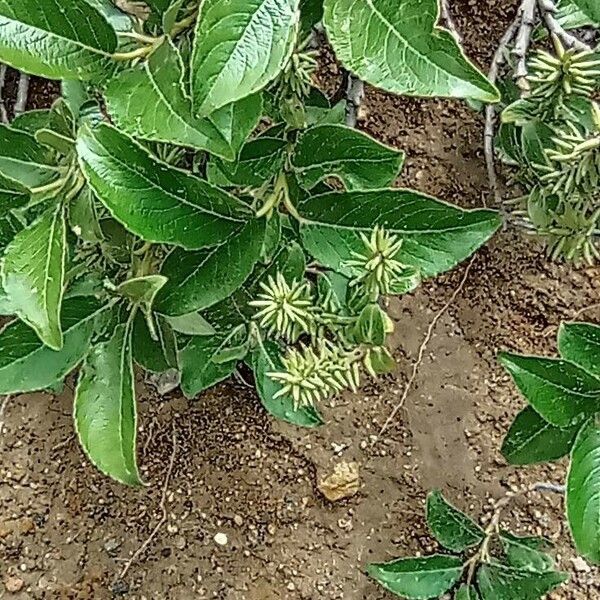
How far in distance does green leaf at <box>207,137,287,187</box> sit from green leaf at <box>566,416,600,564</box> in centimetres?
31

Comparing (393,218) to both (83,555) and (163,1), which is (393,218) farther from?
(83,555)

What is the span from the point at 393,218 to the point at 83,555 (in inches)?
27.4

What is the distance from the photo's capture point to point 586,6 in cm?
67

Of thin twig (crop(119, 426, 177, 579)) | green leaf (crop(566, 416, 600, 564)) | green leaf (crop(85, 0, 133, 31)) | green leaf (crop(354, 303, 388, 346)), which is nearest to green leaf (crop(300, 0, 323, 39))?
green leaf (crop(85, 0, 133, 31))

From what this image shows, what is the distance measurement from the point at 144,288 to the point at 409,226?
7.9 inches

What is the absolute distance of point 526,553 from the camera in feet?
3.60

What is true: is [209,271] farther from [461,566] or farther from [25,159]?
[461,566]

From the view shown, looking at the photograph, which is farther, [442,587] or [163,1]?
[442,587]

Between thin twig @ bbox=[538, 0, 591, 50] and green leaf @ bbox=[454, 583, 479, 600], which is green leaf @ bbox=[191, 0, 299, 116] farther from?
green leaf @ bbox=[454, 583, 479, 600]

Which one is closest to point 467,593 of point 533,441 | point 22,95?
point 533,441

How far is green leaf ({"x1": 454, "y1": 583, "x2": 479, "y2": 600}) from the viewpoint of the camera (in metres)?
1.10

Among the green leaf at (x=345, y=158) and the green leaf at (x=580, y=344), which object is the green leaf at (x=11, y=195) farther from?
the green leaf at (x=580, y=344)

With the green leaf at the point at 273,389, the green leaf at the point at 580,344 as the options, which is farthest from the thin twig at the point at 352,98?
the green leaf at the point at 580,344

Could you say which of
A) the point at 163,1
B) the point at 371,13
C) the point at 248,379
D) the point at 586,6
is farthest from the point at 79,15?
the point at 248,379
